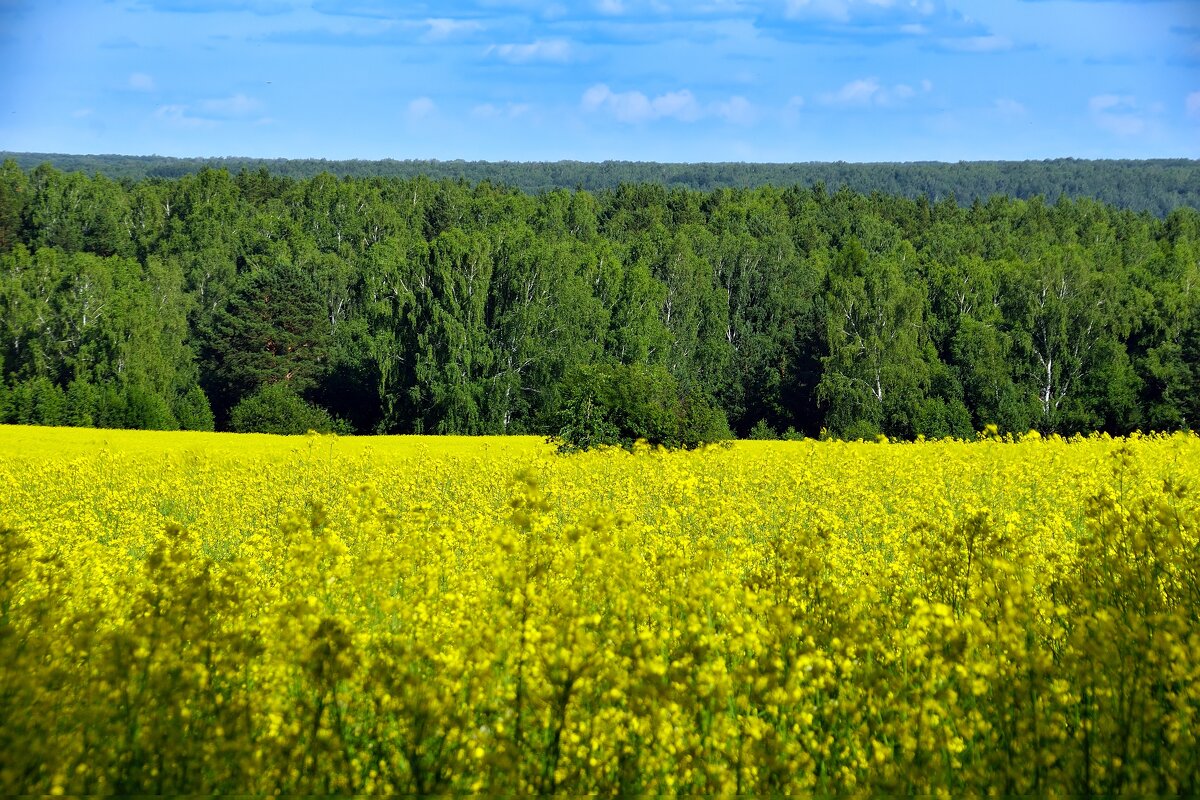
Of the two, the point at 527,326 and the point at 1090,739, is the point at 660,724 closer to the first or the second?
the point at 1090,739

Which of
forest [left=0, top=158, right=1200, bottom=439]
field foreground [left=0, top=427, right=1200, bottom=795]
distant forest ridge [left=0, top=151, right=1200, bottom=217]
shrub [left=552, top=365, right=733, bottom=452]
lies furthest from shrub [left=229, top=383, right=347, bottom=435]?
distant forest ridge [left=0, top=151, right=1200, bottom=217]

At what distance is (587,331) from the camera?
5616cm

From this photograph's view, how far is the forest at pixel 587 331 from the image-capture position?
52625 millimetres

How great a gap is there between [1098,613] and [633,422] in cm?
1823

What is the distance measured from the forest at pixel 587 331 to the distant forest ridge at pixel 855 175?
8681cm

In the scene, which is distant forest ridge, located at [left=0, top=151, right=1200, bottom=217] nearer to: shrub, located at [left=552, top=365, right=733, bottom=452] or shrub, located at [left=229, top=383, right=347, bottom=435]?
shrub, located at [left=229, top=383, right=347, bottom=435]

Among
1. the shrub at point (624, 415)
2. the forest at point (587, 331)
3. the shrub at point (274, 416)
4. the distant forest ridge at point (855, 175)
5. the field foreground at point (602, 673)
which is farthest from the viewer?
the distant forest ridge at point (855, 175)

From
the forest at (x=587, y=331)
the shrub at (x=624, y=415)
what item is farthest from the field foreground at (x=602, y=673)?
the forest at (x=587, y=331)

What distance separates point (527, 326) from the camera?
177ft

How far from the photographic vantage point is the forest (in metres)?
52.6

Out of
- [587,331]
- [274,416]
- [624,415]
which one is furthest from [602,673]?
[587,331]

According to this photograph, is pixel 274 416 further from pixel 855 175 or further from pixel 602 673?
pixel 855 175

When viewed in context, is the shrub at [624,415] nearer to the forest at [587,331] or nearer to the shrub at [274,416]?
the forest at [587,331]

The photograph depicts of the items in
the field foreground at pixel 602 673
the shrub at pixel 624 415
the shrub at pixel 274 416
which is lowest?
the shrub at pixel 274 416
